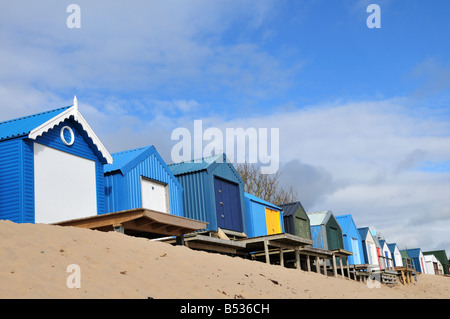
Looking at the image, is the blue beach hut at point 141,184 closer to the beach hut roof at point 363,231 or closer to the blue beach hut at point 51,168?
the blue beach hut at point 51,168

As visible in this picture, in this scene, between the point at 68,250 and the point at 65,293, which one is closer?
the point at 65,293

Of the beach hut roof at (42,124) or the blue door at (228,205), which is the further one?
the blue door at (228,205)

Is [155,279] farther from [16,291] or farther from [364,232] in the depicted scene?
[364,232]

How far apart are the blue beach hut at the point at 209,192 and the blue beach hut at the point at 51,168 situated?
5.16 m

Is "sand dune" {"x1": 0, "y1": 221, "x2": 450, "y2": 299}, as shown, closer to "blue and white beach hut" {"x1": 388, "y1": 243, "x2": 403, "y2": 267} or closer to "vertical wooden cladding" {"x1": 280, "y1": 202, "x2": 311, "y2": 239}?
"vertical wooden cladding" {"x1": 280, "y1": 202, "x2": 311, "y2": 239}

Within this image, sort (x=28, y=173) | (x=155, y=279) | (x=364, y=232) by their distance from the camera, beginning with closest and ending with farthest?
(x=155, y=279), (x=28, y=173), (x=364, y=232)

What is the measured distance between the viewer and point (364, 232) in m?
47.3


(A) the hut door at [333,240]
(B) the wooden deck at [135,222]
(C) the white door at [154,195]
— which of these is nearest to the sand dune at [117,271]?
(B) the wooden deck at [135,222]

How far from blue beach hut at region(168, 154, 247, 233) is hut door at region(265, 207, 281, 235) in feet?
12.6

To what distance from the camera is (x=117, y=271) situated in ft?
30.5

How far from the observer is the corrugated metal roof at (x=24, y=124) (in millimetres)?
15859
